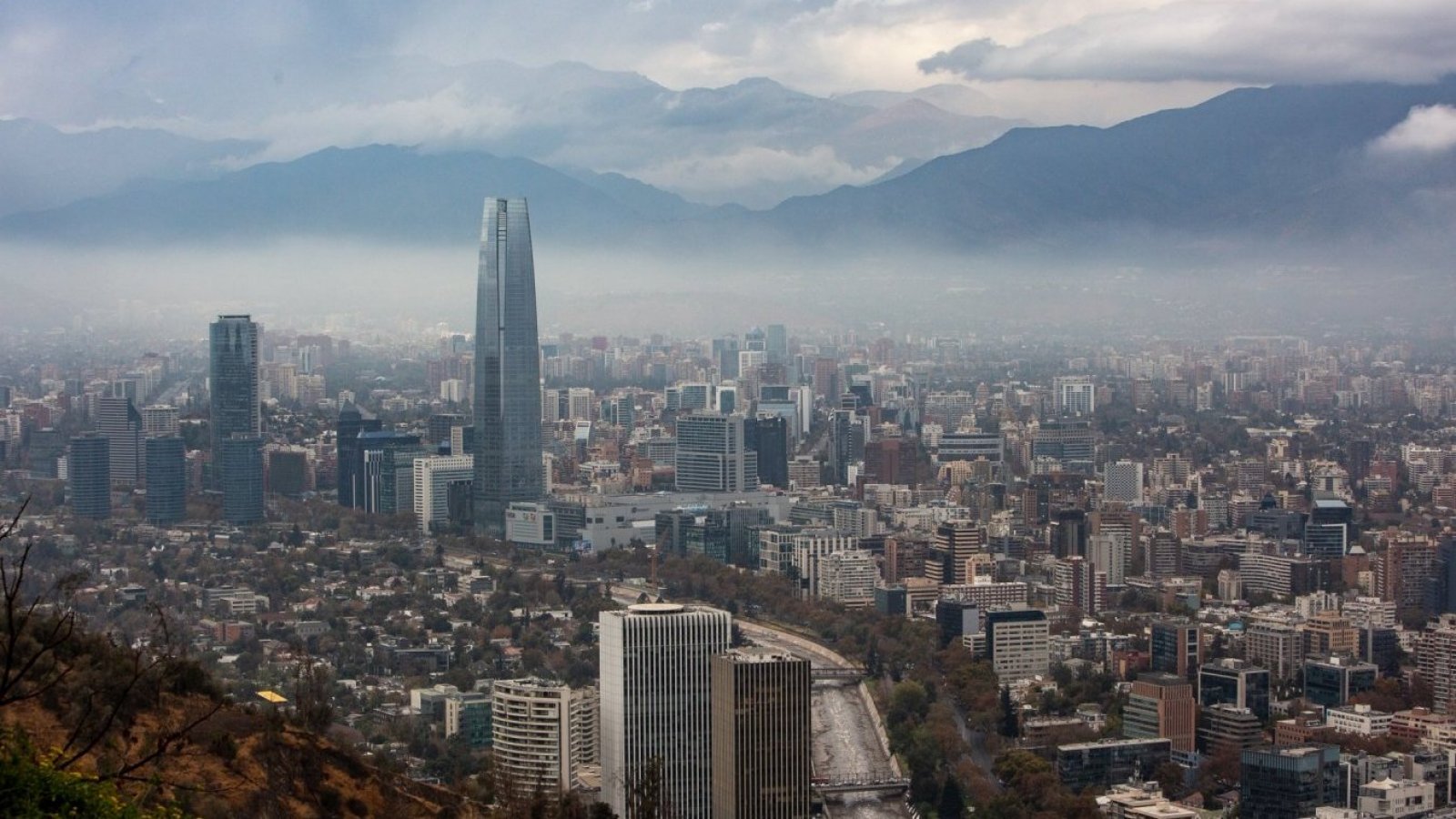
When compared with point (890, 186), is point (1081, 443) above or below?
below

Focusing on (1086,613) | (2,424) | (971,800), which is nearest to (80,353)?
(2,424)

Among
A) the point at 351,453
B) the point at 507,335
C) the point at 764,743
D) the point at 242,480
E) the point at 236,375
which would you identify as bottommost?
the point at 764,743

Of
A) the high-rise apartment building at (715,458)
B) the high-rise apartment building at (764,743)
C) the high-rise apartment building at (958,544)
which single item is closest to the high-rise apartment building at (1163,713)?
the high-rise apartment building at (764,743)

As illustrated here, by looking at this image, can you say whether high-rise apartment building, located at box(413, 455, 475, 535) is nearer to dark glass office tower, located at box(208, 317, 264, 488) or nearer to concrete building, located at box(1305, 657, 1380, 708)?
dark glass office tower, located at box(208, 317, 264, 488)

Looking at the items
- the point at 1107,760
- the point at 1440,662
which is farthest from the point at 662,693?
the point at 1440,662

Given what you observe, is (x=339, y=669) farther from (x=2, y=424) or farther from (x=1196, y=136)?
(x=1196, y=136)

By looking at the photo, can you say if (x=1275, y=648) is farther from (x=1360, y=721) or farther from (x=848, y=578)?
(x=848, y=578)

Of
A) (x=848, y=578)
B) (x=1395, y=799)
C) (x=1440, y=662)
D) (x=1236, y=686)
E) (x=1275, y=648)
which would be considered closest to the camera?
(x=1395, y=799)
